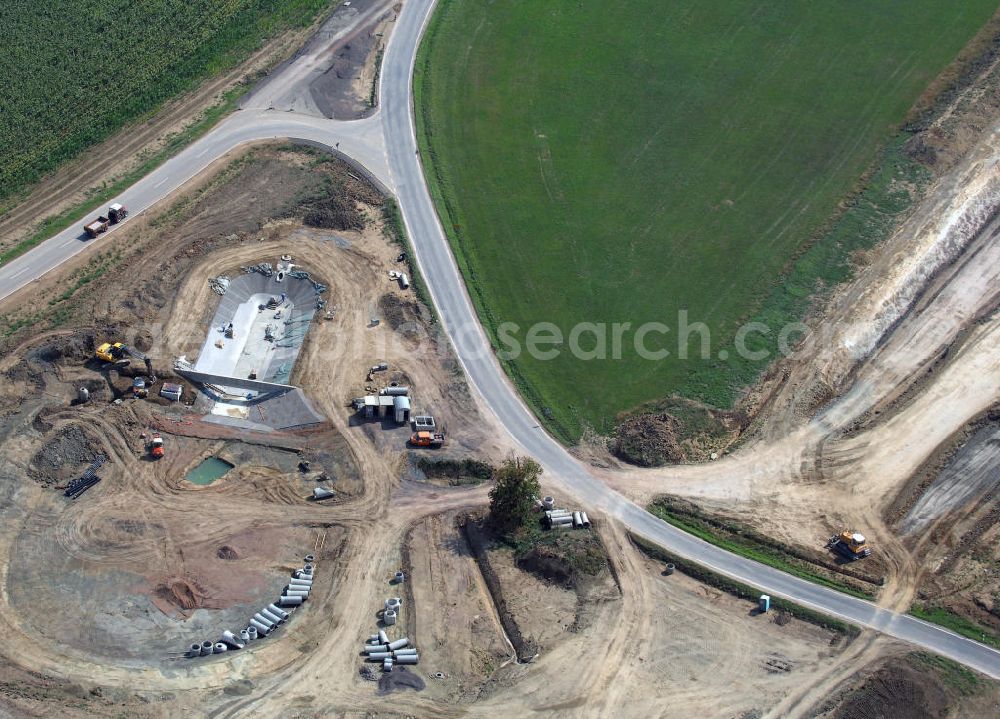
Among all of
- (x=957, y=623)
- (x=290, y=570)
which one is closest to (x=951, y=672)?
(x=957, y=623)

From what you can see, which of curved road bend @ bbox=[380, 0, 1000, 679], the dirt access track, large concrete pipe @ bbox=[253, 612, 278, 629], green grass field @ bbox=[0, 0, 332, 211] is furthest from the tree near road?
green grass field @ bbox=[0, 0, 332, 211]

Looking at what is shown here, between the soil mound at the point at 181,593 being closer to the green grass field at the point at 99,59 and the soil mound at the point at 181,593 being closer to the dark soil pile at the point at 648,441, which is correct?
the dark soil pile at the point at 648,441

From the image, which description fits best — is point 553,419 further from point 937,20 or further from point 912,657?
point 937,20

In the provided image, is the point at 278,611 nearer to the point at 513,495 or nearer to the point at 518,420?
the point at 513,495

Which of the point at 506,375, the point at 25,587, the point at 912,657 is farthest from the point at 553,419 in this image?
the point at 25,587

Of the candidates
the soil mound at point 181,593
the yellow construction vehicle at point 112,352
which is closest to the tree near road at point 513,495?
the soil mound at point 181,593

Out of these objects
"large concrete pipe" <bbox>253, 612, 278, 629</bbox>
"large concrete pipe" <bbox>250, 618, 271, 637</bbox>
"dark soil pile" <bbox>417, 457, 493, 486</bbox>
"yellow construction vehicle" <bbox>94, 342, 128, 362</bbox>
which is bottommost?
"large concrete pipe" <bbox>250, 618, 271, 637</bbox>

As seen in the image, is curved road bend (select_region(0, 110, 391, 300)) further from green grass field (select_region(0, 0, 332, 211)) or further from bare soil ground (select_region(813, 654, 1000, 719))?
bare soil ground (select_region(813, 654, 1000, 719))
